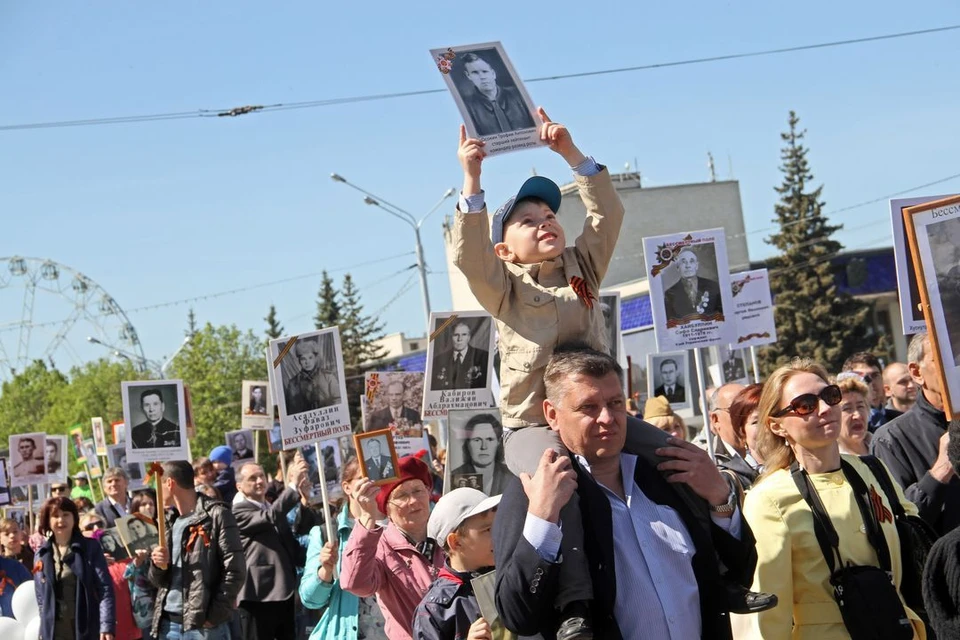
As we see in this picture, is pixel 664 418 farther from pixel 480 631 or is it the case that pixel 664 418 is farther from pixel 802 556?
pixel 480 631

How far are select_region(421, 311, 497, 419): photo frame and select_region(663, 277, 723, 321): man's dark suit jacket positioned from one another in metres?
2.58

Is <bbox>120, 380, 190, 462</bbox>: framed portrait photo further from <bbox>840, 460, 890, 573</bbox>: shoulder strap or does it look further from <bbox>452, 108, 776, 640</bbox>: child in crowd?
<bbox>840, 460, 890, 573</bbox>: shoulder strap

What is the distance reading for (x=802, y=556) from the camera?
15.6 ft

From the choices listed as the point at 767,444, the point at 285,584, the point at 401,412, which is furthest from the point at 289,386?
the point at 767,444

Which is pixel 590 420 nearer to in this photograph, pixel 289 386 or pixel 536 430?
pixel 536 430

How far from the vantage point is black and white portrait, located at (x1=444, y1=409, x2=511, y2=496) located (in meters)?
9.49

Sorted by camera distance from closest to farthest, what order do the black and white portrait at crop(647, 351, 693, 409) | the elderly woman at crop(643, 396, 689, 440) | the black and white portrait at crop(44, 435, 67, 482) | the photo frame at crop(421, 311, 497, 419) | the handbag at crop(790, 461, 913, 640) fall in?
the handbag at crop(790, 461, 913, 640), the elderly woman at crop(643, 396, 689, 440), the photo frame at crop(421, 311, 497, 419), the black and white portrait at crop(647, 351, 693, 409), the black and white portrait at crop(44, 435, 67, 482)

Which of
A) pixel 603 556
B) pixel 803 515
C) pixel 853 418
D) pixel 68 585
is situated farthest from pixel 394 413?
pixel 603 556

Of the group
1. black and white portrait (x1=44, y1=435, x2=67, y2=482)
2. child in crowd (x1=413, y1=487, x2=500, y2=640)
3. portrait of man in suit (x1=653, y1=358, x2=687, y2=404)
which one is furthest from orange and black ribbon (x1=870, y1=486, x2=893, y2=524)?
black and white portrait (x1=44, y1=435, x2=67, y2=482)

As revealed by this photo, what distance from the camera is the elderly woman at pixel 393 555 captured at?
260 inches

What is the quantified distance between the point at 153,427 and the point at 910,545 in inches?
414

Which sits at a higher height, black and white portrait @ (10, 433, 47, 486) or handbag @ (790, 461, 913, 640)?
black and white portrait @ (10, 433, 47, 486)

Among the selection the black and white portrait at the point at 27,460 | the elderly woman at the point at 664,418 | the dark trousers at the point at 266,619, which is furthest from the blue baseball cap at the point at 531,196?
the black and white portrait at the point at 27,460

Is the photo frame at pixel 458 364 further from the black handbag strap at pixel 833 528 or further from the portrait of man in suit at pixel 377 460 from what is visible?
the black handbag strap at pixel 833 528
